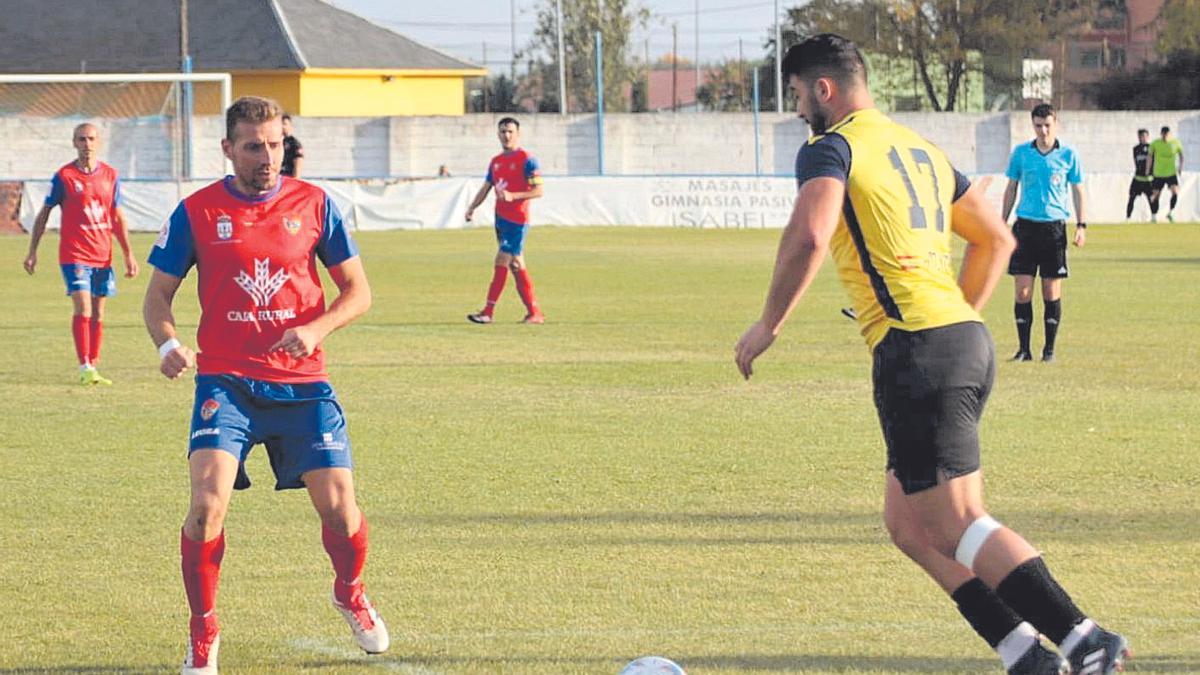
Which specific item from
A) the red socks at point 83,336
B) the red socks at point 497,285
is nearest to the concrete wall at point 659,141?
the red socks at point 497,285

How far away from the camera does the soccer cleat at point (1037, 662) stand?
534 centimetres

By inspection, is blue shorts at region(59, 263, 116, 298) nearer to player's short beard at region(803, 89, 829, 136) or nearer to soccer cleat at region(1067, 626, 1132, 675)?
player's short beard at region(803, 89, 829, 136)

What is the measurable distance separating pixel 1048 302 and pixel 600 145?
1344 inches

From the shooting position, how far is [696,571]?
7512 mm

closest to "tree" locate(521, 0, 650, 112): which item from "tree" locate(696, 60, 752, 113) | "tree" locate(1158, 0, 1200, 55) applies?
"tree" locate(696, 60, 752, 113)

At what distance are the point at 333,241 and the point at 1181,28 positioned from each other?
203 ft

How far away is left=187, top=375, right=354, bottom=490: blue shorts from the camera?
20.0 ft

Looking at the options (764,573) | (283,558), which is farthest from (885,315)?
(283,558)

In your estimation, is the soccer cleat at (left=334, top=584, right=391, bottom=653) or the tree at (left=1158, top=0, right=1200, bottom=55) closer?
the soccer cleat at (left=334, top=584, right=391, bottom=653)

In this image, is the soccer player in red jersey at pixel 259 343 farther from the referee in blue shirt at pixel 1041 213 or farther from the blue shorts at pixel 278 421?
the referee in blue shirt at pixel 1041 213

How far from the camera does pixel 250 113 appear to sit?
20.1 ft

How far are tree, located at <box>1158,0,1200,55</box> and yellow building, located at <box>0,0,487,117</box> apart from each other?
77.7ft

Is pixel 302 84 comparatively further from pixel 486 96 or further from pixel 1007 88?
pixel 1007 88

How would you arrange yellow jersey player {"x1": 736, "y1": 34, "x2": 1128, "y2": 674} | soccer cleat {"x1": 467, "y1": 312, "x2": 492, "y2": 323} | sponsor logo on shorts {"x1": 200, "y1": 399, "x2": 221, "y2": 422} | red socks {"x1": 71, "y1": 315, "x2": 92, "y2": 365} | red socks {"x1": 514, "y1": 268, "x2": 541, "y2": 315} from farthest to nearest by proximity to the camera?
soccer cleat {"x1": 467, "y1": 312, "x2": 492, "y2": 323}
red socks {"x1": 514, "y1": 268, "x2": 541, "y2": 315}
red socks {"x1": 71, "y1": 315, "x2": 92, "y2": 365}
sponsor logo on shorts {"x1": 200, "y1": 399, "x2": 221, "y2": 422}
yellow jersey player {"x1": 736, "y1": 34, "x2": 1128, "y2": 674}
